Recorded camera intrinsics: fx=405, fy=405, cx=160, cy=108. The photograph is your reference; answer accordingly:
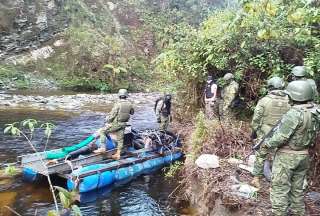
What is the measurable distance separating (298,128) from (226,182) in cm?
213

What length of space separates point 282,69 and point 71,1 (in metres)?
22.7

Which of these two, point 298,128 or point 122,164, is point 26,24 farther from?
point 298,128

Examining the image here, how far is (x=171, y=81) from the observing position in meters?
12.9

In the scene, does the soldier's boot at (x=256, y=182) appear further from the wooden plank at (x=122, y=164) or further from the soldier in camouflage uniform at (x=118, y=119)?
the soldier in camouflage uniform at (x=118, y=119)

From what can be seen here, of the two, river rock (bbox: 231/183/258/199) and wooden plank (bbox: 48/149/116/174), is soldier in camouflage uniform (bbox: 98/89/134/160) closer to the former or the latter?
wooden plank (bbox: 48/149/116/174)

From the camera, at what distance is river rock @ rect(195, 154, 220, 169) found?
7.01 meters

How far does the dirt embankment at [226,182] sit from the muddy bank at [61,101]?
1015 centimetres

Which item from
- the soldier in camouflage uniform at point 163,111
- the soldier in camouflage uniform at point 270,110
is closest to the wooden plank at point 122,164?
the soldier in camouflage uniform at point 163,111

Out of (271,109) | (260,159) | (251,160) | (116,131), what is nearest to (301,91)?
(260,159)

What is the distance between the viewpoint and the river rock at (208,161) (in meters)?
7.01

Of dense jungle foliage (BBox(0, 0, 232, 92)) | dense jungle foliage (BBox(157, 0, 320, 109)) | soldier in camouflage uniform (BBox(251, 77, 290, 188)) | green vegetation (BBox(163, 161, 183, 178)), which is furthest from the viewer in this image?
dense jungle foliage (BBox(0, 0, 232, 92))

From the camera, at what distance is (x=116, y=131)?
373 inches

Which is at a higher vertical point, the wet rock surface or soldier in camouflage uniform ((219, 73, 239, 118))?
the wet rock surface

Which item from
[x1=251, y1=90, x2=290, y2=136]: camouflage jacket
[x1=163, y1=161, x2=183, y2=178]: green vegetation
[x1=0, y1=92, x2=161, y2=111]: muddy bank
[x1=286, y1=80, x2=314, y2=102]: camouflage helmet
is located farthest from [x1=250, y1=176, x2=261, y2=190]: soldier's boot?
[x1=0, y1=92, x2=161, y2=111]: muddy bank
